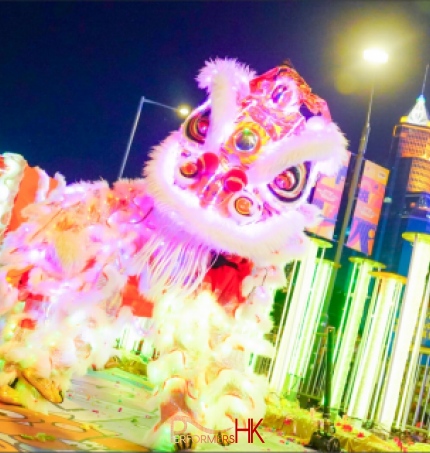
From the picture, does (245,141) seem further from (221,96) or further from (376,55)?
(376,55)

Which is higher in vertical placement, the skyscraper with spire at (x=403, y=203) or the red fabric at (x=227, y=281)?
the skyscraper with spire at (x=403, y=203)

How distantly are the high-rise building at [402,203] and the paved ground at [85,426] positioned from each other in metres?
18.9

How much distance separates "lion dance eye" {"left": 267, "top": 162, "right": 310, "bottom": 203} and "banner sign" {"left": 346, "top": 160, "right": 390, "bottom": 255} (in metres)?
11.0

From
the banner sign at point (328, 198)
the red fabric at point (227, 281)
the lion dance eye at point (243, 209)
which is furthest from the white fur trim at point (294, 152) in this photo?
the banner sign at point (328, 198)

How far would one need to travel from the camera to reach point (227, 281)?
332cm

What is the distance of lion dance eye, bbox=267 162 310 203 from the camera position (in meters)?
Answer: 3.24

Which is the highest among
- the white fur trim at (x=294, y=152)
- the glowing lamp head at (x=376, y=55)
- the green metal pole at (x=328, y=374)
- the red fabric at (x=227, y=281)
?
the glowing lamp head at (x=376, y=55)

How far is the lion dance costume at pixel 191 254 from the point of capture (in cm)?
305

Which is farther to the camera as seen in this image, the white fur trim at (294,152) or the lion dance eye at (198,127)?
the lion dance eye at (198,127)

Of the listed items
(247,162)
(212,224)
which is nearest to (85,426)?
(212,224)

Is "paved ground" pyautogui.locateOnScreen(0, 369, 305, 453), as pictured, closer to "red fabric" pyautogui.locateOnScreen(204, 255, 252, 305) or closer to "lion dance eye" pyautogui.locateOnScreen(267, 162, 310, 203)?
"red fabric" pyautogui.locateOnScreen(204, 255, 252, 305)

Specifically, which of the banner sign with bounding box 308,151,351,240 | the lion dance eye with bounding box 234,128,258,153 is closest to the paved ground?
the lion dance eye with bounding box 234,128,258,153

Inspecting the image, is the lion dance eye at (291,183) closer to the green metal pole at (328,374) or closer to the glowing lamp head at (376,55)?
the green metal pole at (328,374)

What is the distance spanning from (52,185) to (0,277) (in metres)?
0.80
